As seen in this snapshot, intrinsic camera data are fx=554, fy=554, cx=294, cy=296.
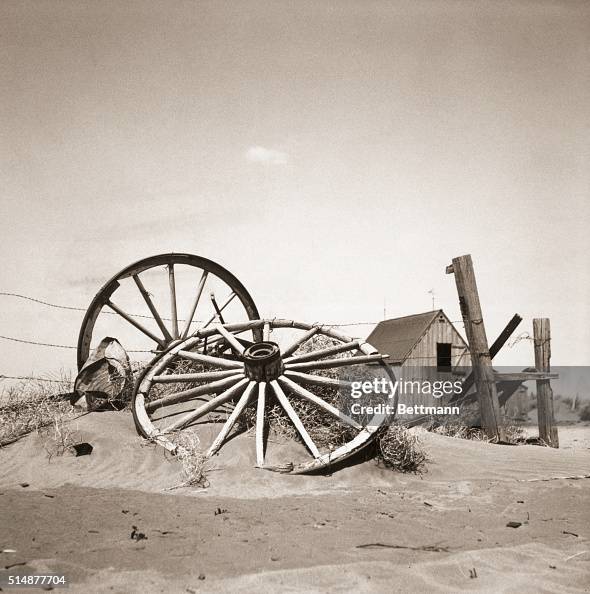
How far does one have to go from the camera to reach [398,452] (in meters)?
5.36

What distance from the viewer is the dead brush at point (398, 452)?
5348mm

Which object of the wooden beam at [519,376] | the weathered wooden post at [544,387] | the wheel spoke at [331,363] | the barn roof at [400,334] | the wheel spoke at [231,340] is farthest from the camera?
the barn roof at [400,334]

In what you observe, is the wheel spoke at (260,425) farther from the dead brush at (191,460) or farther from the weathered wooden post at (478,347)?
the weathered wooden post at (478,347)

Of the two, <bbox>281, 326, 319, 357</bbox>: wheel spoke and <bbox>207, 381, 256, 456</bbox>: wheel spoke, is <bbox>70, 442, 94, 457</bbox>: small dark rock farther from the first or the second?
<bbox>281, 326, 319, 357</bbox>: wheel spoke

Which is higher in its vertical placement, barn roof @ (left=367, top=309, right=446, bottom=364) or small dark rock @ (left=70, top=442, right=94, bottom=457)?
barn roof @ (left=367, top=309, right=446, bottom=364)

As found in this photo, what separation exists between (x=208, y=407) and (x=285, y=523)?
2226 millimetres

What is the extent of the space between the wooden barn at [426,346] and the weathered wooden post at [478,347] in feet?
17.7

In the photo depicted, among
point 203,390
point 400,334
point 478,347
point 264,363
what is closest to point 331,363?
point 264,363

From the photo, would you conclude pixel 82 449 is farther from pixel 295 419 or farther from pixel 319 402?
pixel 319 402

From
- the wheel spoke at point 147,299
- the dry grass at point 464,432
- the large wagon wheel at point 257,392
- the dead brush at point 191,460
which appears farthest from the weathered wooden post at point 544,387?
the wheel spoke at point 147,299

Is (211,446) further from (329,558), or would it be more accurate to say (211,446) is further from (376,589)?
(376,589)

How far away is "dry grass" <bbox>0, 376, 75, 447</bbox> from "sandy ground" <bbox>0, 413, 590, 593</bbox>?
0.89ft

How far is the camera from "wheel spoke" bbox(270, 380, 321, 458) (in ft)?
17.1

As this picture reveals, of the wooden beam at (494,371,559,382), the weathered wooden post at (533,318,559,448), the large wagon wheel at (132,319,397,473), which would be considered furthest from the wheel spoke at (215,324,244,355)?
the weathered wooden post at (533,318,559,448)
